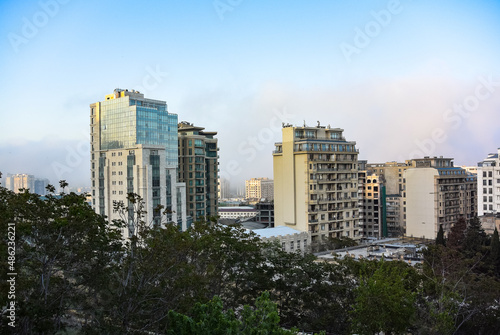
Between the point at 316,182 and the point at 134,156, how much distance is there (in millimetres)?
18536

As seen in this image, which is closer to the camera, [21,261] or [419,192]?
[21,261]

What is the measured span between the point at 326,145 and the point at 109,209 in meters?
23.7

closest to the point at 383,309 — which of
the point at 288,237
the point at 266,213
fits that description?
the point at 288,237

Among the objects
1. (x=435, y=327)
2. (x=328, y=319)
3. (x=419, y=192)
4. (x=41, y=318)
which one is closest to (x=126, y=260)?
(x=41, y=318)

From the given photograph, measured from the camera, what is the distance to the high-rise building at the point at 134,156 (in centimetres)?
4666

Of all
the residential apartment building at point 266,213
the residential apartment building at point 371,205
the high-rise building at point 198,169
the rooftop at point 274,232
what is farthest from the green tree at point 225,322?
the residential apartment building at point 371,205

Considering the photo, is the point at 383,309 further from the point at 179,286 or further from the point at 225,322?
the point at 225,322

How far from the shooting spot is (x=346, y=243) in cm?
4562

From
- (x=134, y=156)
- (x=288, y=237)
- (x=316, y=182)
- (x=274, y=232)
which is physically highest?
(x=134, y=156)

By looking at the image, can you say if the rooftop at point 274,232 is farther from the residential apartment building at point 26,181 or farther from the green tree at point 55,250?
the residential apartment building at point 26,181

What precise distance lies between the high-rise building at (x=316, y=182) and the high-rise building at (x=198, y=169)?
13949 mm

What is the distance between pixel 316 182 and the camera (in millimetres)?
49312

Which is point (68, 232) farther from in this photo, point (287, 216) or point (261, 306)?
point (287, 216)

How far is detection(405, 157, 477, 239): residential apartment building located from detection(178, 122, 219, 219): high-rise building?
2756 centimetres
